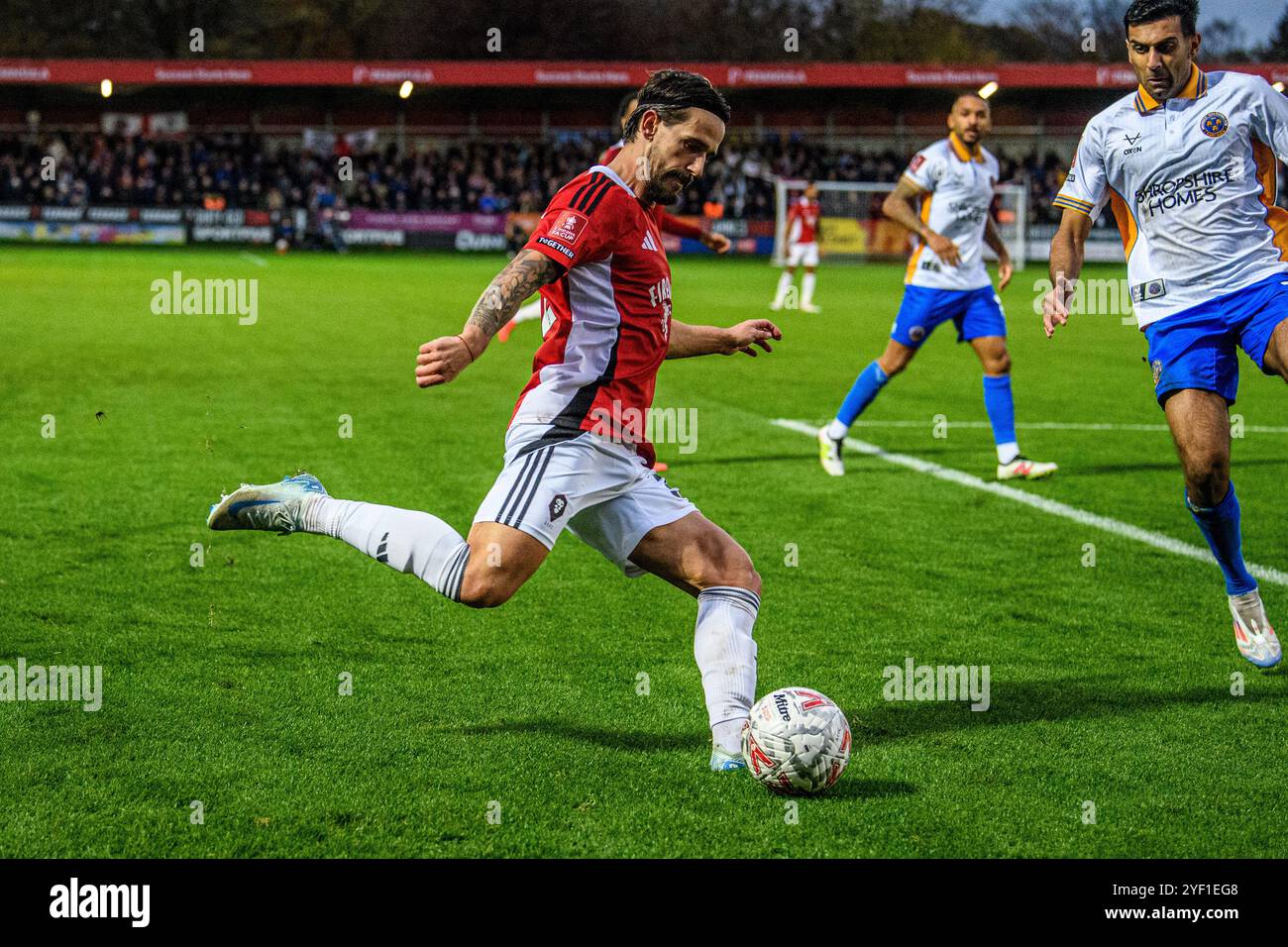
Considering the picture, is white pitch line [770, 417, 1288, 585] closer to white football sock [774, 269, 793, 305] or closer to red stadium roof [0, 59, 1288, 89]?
white football sock [774, 269, 793, 305]

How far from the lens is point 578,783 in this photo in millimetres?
3873

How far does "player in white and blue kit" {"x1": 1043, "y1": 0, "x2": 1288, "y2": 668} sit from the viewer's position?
5.18m

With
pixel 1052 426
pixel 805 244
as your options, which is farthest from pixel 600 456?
pixel 805 244

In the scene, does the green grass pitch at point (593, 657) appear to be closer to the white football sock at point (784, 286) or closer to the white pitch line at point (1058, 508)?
the white pitch line at point (1058, 508)

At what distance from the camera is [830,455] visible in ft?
29.9

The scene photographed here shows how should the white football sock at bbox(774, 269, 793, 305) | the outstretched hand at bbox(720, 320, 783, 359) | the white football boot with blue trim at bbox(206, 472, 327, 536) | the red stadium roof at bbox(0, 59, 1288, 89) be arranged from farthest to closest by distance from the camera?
the red stadium roof at bbox(0, 59, 1288, 89) → the white football sock at bbox(774, 269, 793, 305) → the outstretched hand at bbox(720, 320, 783, 359) → the white football boot with blue trim at bbox(206, 472, 327, 536)

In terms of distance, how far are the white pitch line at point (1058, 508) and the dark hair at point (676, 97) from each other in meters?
3.90

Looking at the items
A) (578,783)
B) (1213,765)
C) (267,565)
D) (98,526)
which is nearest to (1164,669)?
(1213,765)

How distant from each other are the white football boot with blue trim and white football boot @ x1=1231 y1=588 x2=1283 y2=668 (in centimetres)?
331

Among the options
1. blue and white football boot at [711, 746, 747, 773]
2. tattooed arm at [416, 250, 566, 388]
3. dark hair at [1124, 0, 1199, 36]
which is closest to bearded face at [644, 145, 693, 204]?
tattooed arm at [416, 250, 566, 388]

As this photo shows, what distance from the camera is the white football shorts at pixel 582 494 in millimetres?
3957

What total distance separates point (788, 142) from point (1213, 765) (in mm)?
47193

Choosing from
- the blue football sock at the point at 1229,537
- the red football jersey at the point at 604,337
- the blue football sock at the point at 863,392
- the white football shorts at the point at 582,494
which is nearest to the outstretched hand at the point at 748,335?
the red football jersey at the point at 604,337

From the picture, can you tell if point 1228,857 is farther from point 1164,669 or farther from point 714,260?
point 714,260
